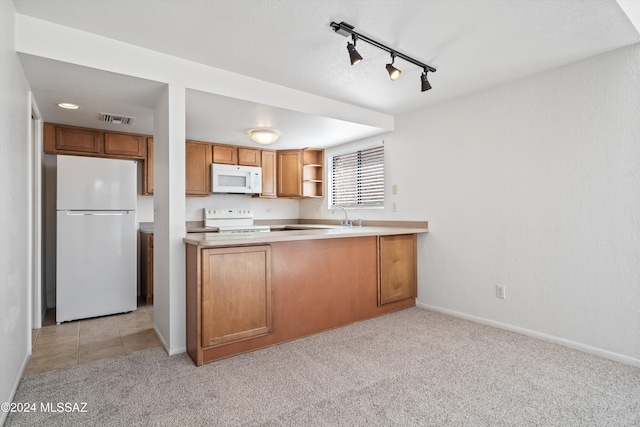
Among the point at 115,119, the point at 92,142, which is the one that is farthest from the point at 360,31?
the point at 92,142

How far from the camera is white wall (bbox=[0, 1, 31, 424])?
1.76 m

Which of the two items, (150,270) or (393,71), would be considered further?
(150,270)

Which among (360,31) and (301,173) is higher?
(360,31)

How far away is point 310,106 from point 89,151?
270 cm

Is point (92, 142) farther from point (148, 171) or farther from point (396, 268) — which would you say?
point (396, 268)

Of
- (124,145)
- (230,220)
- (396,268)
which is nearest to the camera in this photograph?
(396,268)

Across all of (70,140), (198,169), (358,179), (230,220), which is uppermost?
(70,140)

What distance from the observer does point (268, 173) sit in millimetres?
5340

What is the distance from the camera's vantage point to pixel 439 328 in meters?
3.13

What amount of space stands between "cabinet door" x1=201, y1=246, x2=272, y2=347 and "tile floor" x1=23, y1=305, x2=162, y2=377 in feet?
2.44

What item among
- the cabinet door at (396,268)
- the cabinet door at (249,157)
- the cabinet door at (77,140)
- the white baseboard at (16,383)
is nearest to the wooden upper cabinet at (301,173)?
the cabinet door at (249,157)

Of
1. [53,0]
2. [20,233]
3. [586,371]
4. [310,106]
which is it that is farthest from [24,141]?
[586,371]

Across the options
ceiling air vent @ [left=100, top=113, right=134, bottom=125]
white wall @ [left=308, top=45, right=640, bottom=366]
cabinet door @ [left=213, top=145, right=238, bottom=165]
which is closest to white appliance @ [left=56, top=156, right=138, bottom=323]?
ceiling air vent @ [left=100, top=113, right=134, bottom=125]

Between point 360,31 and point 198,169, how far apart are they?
3.21 m
